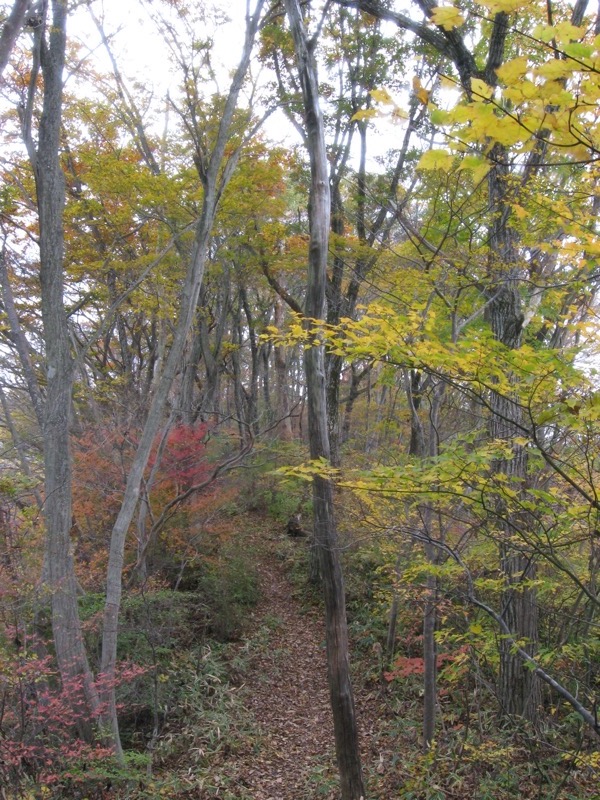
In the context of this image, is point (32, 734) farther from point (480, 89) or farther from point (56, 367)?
point (480, 89)

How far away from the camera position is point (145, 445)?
21.6 feet

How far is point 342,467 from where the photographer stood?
594 cm

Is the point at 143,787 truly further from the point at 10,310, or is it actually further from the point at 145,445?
the point at 10,310

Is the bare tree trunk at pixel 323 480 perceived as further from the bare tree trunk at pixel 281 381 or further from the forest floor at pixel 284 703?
the bare tree trunk at pixel 281 381

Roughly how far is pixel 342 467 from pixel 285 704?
14.7ft

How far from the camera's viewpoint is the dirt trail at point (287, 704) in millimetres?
6254

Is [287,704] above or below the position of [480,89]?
below

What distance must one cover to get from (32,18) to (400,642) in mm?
9592

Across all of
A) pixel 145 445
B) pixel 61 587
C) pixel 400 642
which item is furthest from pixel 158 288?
pixel 400 642

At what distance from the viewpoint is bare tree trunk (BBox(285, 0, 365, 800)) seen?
5293 mm

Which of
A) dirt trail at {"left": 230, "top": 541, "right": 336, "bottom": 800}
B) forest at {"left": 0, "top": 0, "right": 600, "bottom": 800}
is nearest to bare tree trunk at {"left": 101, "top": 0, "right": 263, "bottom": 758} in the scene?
forest at {"left": 0, "top": 0, "right": 600, "bottom": 800}

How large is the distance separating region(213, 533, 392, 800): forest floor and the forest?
5cm

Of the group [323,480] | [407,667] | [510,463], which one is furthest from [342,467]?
[407,667]

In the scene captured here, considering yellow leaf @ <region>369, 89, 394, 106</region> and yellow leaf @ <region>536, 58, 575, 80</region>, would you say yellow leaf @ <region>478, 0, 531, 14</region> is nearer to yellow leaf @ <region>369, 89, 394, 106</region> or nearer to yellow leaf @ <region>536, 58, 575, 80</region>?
yellow leaf @ <region>536, 58, 575, 80</region>
